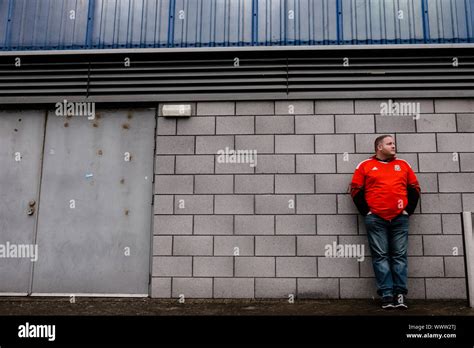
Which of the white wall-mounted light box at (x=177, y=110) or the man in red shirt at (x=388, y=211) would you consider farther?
the white wall-mounted light box at (x=177, y=110)

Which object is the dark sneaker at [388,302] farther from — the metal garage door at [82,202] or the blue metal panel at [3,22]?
the blue metal panel at [3,22]

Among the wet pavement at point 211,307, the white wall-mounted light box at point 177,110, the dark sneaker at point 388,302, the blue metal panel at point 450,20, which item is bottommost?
the wet pavement at point 211,307

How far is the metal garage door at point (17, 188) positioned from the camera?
6355 millimetres

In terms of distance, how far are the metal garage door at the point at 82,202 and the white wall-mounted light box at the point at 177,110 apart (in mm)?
274

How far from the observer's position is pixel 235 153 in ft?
20.8

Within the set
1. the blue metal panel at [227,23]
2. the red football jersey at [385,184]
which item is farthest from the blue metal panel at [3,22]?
the red football jersey at [385,184]

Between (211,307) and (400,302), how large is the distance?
212 cm

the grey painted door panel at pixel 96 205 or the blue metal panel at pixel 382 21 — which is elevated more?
the blue metal panel at pixel 382 21

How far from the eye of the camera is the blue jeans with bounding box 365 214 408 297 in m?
5.48

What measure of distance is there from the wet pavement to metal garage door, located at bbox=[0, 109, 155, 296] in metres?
0.31

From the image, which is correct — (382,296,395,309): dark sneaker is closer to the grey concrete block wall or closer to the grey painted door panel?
the grey concrete block wall
